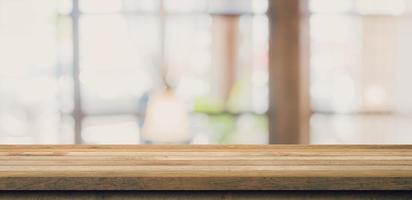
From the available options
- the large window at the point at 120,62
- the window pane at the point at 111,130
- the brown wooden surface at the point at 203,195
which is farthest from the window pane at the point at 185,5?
the brown wooden surface at the point at 203,195

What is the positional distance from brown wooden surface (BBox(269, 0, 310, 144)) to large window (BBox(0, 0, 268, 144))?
0.10 meters

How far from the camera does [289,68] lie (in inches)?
167

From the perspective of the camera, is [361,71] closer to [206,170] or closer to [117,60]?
Answer: [117,60]

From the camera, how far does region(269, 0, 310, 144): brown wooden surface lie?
423cm

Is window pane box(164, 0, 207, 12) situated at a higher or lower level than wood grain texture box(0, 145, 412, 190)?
higher

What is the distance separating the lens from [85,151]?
113 cm

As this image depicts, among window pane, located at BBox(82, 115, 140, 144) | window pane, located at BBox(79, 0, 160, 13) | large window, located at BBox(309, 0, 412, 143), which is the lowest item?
window pane, located at BBox(82, 115, 140, 144)

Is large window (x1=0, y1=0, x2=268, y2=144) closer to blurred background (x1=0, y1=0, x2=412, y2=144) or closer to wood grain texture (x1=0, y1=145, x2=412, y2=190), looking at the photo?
blurred background (x1=0, y1=0, x2=412, y2=144)

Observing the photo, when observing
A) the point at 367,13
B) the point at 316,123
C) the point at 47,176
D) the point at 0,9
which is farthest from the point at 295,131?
the point at 47,176

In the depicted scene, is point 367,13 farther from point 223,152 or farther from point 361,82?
point 223,152

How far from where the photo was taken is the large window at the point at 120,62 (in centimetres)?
431

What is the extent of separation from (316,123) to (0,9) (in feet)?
7.60

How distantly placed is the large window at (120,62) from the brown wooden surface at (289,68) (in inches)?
3.9

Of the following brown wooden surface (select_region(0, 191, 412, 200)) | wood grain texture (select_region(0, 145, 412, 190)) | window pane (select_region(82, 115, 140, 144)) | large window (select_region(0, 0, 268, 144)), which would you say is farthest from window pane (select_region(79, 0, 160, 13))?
brown wooden surface (select_region(0, 191, 412, 200))
